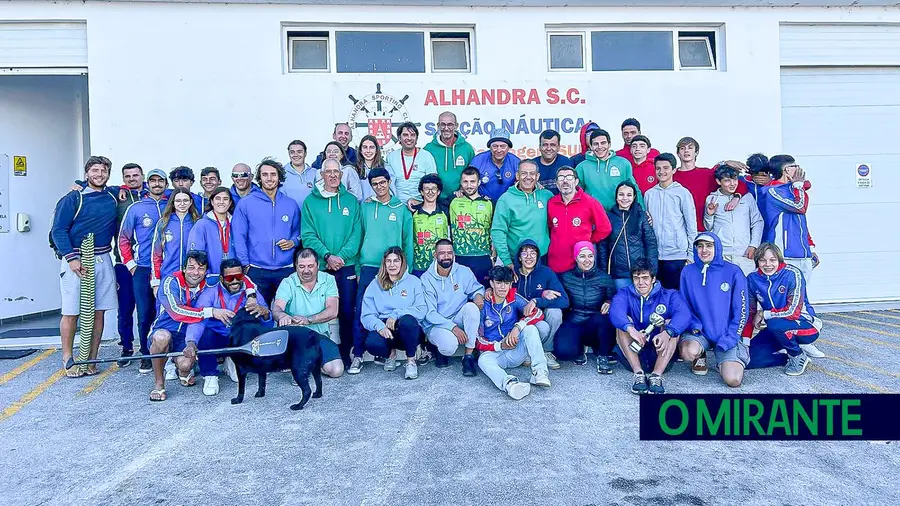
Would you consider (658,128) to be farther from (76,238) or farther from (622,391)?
(76,238)

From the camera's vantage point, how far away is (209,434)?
3928 millimetres

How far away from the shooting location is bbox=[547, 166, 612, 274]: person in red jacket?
216 inches

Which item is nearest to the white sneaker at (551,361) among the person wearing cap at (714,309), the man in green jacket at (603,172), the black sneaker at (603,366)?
the black sneaker at (603,366)

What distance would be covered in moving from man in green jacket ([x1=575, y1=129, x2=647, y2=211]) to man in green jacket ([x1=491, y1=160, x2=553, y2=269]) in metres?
0.58

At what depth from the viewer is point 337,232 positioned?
5516 millimetres

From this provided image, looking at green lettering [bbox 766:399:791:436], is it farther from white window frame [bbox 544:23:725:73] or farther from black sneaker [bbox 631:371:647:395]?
white window frame [bbox 544:23:725:73]

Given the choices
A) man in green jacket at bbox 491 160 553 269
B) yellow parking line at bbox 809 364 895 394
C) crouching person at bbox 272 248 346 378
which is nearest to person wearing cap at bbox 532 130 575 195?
man in green jacket at bbox 491 160 553 269

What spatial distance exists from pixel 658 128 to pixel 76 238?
6791mm

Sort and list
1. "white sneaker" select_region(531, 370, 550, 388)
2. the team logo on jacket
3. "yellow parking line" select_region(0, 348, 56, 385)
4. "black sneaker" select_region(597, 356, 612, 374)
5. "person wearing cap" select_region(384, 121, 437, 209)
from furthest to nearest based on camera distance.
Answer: the team logo on jacket < "person wearing cap" select_region(384, 121, 437, 209) < "yellow parking line" select_region(0, 348, 56, 385) < "black sneaker" select_region(597, 356, 612, 374) < "white sneaker" select_region(531, 370, 550, 388)

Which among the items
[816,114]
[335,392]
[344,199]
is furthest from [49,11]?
[816,114]

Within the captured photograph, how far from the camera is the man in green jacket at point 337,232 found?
A: 5.48 metres

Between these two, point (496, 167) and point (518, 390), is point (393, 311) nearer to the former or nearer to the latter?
point (518, 390)

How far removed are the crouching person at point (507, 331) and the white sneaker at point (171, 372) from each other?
271 centimetres

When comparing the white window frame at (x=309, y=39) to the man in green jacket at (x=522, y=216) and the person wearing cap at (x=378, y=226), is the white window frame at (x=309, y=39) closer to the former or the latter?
the person wearing cap at (x=378, y=226)
